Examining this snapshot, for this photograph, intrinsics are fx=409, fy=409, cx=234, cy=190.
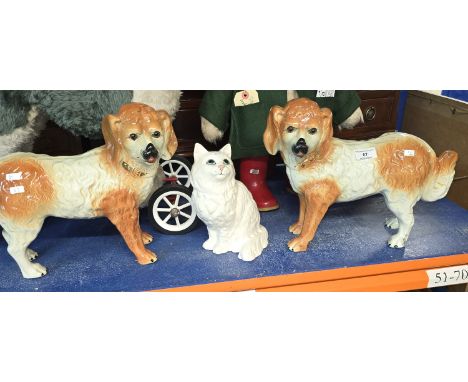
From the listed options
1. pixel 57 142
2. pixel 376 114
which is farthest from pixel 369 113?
pixel 57 142

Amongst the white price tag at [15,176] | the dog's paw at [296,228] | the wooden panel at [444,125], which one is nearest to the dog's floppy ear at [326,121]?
the dog's paw at [296,228]

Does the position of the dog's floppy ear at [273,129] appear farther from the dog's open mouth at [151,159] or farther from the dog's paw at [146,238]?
the dog's paw at [146,238]

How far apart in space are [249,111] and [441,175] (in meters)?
0.71

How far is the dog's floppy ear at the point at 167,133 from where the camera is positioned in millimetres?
1202

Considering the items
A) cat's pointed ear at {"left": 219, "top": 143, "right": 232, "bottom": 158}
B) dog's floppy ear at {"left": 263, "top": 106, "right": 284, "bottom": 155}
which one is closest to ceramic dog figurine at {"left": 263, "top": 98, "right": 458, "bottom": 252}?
dog's floppy ear at {"left": 263, "top": 106, "right": 284, "bottom": 155}

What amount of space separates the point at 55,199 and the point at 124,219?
21 cm

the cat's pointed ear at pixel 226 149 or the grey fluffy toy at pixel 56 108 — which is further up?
the grey fluffy toy at pixel 56 108

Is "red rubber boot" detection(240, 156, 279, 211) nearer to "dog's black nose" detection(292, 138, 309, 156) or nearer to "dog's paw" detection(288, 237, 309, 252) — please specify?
"dog's paw" detection(288, 237, 309, 252)

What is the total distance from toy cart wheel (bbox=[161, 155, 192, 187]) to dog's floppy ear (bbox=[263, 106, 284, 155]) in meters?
0.48

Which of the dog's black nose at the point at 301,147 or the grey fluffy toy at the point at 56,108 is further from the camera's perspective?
the grey fluffy toy at the point at 56,108

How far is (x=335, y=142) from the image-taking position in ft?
4.41

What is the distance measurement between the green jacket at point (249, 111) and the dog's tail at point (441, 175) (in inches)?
14.8

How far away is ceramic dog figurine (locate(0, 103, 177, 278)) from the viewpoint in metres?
1.17

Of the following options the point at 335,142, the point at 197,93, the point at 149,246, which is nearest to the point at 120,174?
the point at 149,246
